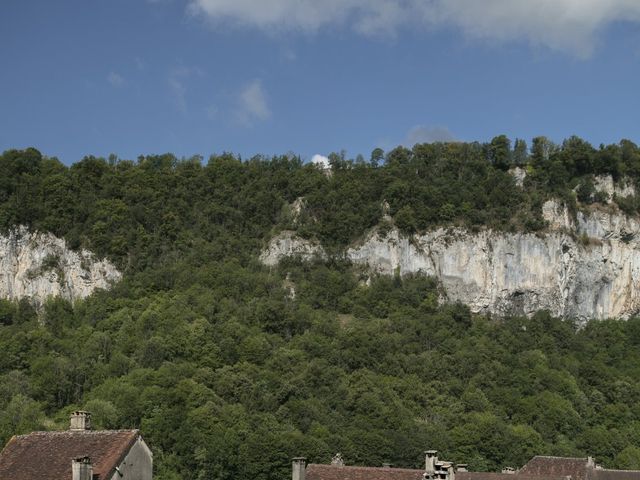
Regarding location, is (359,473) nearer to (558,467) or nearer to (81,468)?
(81,468)

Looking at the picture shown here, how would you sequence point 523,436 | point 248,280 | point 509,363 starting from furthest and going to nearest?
point 248,280
point 509,363
point 523,436

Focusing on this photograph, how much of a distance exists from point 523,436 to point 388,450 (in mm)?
20081

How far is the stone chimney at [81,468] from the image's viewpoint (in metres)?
44.0

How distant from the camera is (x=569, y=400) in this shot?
15262 cm

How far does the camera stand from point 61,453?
46.9 metres

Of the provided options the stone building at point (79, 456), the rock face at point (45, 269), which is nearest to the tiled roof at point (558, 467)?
the stone building at point (79, 456)

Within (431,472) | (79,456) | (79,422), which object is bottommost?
(431,472)

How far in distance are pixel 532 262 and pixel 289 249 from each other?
4204 centimetres

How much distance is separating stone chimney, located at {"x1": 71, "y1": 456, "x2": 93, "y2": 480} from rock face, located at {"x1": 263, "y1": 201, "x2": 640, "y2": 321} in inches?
5850

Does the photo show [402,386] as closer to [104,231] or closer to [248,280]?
[248,280]

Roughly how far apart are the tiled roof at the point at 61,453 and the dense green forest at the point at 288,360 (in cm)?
6025

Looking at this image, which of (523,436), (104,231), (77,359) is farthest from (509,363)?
(104,231)

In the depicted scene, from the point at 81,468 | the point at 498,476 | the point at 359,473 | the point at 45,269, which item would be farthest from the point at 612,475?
the point at 45,269

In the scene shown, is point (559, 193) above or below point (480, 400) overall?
above
